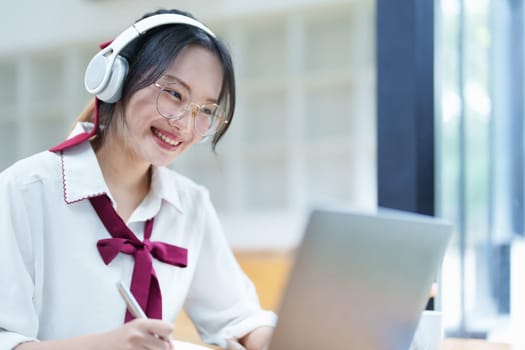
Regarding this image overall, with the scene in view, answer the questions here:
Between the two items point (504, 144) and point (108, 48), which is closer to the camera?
point (108, 48)

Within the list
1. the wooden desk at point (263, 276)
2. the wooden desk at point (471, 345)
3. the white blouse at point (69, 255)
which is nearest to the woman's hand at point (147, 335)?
the white blouse at point (69, 255)

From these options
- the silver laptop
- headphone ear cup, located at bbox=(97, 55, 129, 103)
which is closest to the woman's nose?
headphone ear cup, located at bbox=(97, 55, 129, 103)

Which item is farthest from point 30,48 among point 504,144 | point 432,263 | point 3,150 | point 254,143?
point 432,263

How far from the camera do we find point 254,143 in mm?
6148

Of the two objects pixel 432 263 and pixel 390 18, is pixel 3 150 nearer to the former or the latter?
pixel 390 18

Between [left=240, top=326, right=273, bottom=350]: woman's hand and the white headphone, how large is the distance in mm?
604

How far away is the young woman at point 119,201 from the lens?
4.18ft

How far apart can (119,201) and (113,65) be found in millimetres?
314

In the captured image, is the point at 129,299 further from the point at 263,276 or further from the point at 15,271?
the point at 263,276

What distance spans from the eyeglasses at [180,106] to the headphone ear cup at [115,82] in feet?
0.25

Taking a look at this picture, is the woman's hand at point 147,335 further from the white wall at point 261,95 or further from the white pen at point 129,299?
the white wall at point 261,95

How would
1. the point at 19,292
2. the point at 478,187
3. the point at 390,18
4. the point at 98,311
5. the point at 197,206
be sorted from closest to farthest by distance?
1. the point at 19,292
2. the point at 98,311
3. the point at 197,206
4. the point at 390,18
5. the point at 478,187

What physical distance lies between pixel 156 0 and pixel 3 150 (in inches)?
82.6

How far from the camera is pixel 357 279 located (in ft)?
2.92
